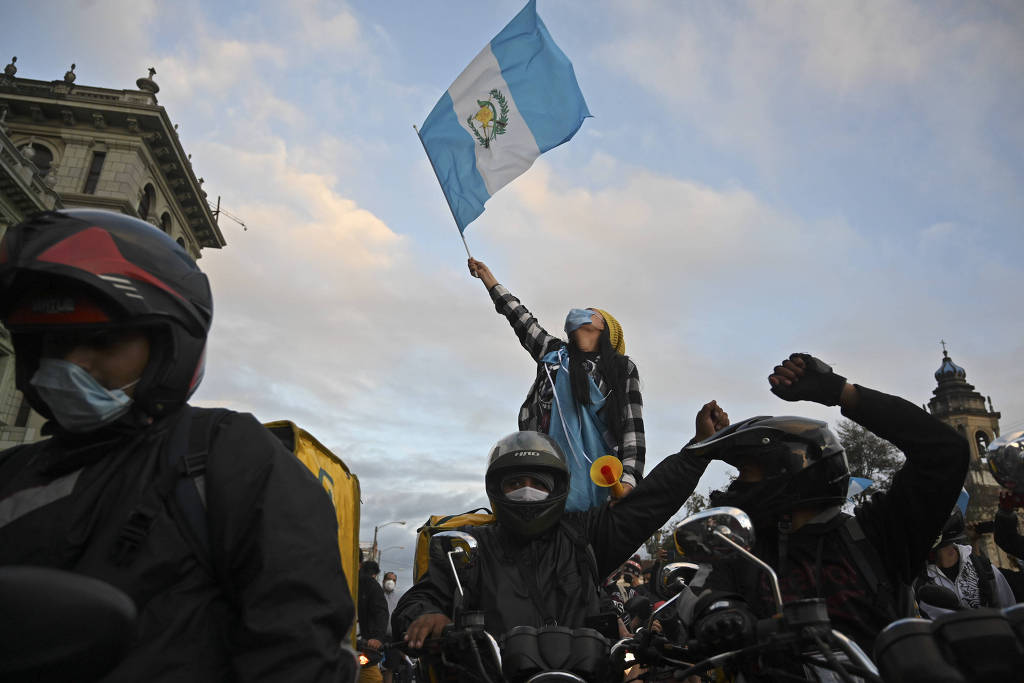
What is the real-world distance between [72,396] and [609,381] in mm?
3557

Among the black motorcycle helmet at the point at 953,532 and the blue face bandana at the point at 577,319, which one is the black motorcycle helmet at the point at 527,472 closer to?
the blue face bandana at the point at 577,319

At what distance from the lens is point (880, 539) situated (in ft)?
8.71

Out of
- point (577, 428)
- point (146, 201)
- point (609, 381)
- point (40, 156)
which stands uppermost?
point (40, 156)

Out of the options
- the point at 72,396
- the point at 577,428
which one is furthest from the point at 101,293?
the point at 577,428

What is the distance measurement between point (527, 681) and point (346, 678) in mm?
899

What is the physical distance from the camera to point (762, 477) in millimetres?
2605

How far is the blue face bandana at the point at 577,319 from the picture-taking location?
4.91m

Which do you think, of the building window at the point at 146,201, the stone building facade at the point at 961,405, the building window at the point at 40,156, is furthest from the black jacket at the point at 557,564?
the stone building facade at the point at 961,405

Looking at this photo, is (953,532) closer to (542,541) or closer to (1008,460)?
(1008,460)

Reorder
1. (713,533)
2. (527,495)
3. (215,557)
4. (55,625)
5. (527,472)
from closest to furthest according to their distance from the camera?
(55,625), (215,557), (713,533), (527,495), (527,472)

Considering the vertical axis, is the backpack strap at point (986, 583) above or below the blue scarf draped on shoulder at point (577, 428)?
below

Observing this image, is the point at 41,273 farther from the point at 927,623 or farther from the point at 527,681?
the point at 927,623

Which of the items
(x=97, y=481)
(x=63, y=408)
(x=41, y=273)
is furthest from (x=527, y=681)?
(x=41, y=273)

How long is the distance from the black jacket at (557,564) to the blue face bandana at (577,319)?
1.61m
